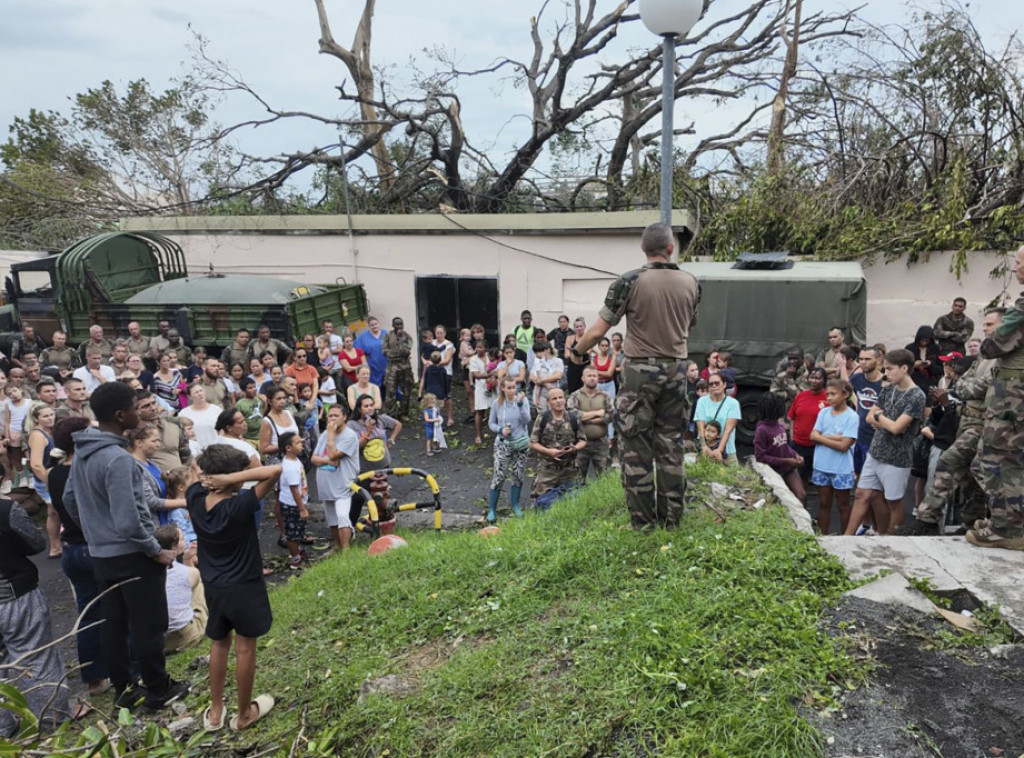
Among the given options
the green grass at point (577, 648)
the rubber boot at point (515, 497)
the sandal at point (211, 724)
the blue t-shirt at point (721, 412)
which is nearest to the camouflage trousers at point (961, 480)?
the green grass at point (577, 648)

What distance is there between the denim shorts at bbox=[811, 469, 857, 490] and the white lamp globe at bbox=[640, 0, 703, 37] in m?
4.25

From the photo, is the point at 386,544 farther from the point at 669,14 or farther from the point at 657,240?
the point at 669,14

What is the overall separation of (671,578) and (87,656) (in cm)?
407

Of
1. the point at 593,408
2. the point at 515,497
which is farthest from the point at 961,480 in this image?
the point at 515,497

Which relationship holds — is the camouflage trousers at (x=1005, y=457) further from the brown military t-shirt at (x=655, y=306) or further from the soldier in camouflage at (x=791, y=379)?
the soldier in camouflage at (x=791, y=379)

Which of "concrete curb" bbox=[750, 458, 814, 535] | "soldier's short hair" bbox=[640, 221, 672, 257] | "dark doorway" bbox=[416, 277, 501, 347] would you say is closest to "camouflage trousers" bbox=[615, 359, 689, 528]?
"soldier's short hair" bbox=[640, 221, 672, 257]

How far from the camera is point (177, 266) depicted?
52.9 ft

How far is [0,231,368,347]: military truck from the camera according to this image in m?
12.8

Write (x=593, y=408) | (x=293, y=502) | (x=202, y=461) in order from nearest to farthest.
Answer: (x=202, y=461), (x=293, y=502), (x=593, y=408)

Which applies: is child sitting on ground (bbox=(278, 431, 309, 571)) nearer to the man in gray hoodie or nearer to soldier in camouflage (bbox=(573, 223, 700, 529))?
the man in gray hoodie

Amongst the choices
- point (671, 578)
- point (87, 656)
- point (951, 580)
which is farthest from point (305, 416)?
point (951, 580)

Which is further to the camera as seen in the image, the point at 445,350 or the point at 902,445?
the point at 445,350

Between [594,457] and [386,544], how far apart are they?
2.49 metres

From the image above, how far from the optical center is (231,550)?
3953 mm
